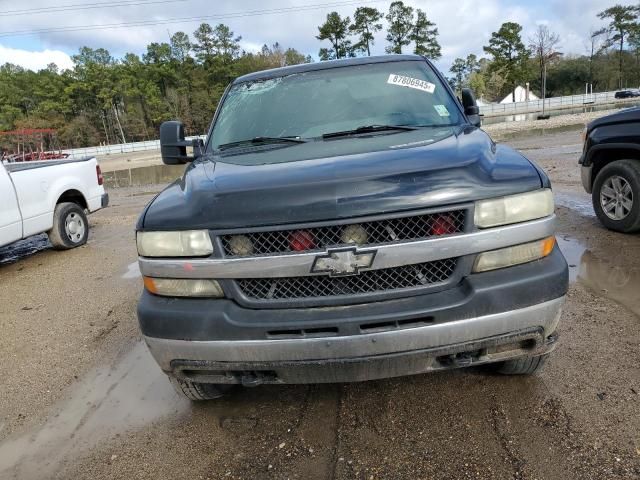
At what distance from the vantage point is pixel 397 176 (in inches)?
86.4

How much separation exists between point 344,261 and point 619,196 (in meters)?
4.69

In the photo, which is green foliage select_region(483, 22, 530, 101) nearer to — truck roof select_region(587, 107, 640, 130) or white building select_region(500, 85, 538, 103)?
white building select_region(500, 85, 538, 103)

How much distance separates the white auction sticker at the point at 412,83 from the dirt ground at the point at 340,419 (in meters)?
1.93

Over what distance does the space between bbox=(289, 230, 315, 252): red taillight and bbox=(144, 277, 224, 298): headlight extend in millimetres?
399

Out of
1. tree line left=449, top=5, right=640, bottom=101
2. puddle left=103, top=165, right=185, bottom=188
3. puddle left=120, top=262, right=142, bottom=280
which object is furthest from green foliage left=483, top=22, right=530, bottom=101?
puddle left=120, top=262, right=142, bottom=280

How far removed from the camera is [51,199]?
7.21 m

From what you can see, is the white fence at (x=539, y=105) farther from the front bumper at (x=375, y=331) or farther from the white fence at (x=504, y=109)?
the front bumper at (x=375, y=331)

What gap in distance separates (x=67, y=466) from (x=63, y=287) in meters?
3.57

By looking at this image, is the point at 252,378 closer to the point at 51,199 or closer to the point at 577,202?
the point at 51,199

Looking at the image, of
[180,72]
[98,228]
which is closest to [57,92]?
[180,72]

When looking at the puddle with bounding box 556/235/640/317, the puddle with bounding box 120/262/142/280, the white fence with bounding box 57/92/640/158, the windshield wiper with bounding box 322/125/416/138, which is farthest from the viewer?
the white fence with bounding box 57/92/640/158

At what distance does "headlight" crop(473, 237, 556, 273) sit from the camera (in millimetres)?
2219

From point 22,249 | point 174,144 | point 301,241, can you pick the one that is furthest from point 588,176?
point 22,249

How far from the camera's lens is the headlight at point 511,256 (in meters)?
2.22
